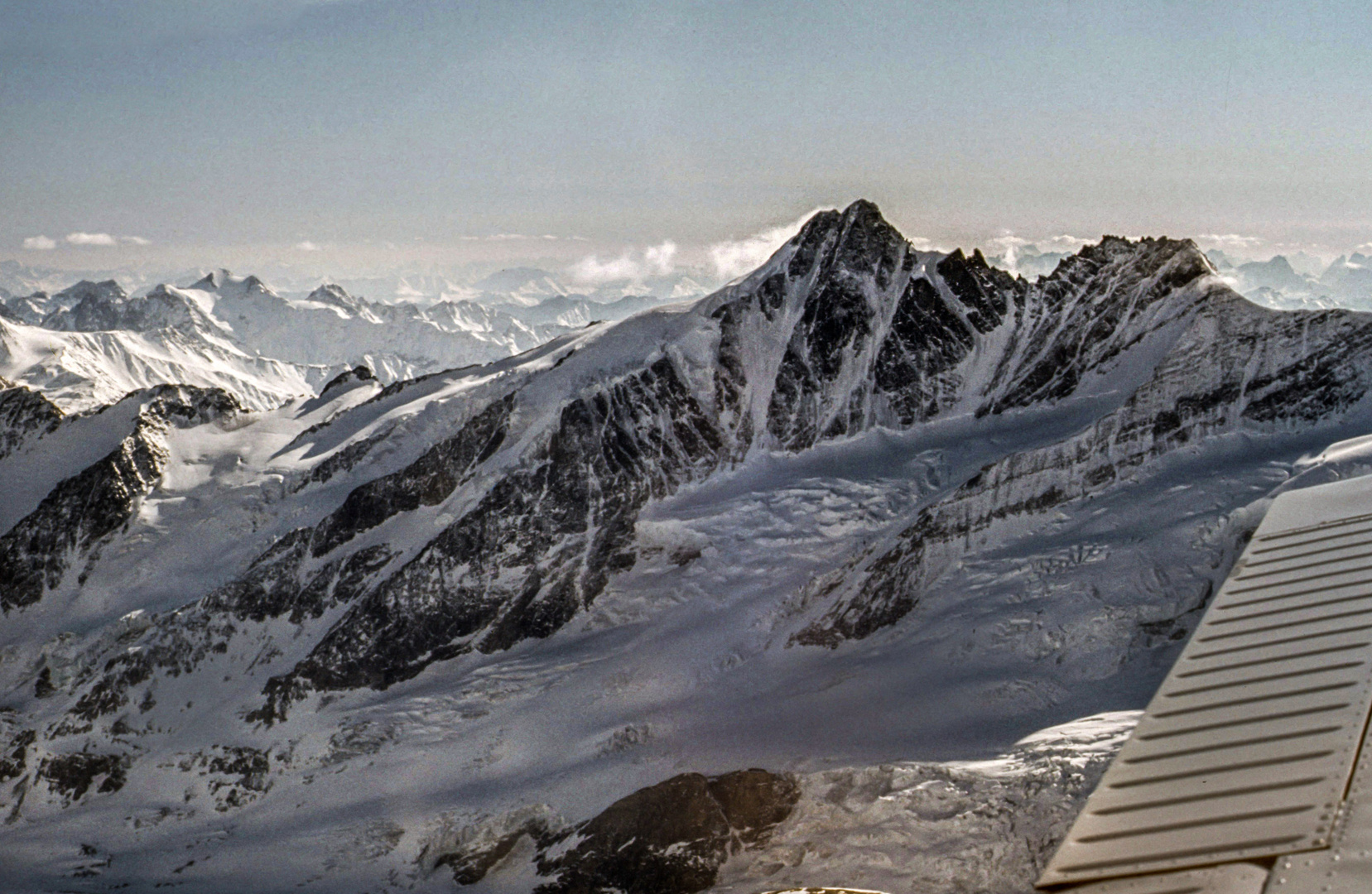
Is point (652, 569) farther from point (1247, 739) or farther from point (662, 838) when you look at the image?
point (1247, 739)

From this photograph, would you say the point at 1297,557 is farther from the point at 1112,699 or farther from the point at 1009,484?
the point at 1009,484

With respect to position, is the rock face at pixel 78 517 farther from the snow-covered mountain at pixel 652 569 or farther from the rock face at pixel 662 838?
the rock face at pixel 662 838

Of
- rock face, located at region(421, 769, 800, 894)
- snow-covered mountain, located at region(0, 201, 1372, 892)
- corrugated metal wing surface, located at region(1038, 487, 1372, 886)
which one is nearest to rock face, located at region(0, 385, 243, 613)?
snow-covered mountain, located at region(0, 201, 1372, 892)

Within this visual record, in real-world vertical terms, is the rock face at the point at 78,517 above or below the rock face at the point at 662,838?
above

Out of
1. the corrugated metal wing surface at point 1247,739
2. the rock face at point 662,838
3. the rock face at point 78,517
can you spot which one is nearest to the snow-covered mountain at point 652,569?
the rock face at point 662,838

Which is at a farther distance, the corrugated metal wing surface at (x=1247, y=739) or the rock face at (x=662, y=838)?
the rock face at (x=662, y=838)

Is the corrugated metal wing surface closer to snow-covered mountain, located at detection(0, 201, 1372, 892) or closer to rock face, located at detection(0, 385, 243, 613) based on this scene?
snow-covered mountain, located at detection(0, 201, 1372, 892)

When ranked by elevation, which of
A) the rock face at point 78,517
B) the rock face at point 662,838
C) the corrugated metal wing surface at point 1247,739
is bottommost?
the rock face at point 662,838
